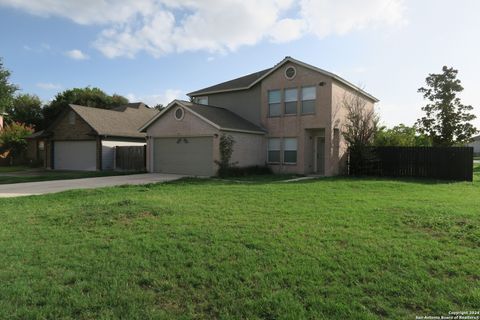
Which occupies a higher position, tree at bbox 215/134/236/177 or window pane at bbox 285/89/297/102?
window pane at bbox 285/89/297/102

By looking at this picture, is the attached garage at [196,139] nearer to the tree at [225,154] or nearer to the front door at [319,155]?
the tree at [225,154]

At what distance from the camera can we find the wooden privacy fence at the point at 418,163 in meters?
17.9

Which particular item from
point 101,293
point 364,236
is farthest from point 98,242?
point 364,236

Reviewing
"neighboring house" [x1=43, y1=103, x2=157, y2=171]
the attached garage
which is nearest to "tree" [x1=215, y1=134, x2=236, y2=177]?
the attached garage

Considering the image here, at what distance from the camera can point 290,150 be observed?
2072cm

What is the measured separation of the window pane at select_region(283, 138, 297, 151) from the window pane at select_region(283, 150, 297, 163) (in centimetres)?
23

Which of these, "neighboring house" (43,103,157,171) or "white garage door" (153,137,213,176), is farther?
"neighboring house" (43,103,157,171)

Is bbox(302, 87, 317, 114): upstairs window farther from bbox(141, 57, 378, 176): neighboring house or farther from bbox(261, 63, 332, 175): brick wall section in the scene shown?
bbox(261, 63, 332, 175): brick wall section

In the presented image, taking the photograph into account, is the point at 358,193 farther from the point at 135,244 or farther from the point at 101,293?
the point at 101,293

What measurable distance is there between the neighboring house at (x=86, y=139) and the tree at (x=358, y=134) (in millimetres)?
15533

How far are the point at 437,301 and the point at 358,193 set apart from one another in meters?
8.22

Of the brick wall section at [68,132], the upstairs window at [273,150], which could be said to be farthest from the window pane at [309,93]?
the brick wall section at [68,132]

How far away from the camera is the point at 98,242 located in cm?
599

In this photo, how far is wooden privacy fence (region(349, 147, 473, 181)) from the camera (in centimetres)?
1792
